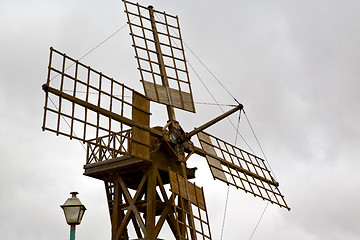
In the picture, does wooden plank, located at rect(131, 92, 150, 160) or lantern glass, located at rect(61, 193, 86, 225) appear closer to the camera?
lantern glass, located at rect(61, 193, 86, 225)

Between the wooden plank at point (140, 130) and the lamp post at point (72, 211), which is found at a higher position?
the wooden plank at point (140, 130)

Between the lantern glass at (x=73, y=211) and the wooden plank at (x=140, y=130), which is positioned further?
the wooden plank at (x=140, y=130)

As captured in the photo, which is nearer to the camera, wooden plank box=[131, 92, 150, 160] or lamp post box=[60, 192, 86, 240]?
lamp post box=[60, 192, 86, 240]

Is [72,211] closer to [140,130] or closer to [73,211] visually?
[73,211]

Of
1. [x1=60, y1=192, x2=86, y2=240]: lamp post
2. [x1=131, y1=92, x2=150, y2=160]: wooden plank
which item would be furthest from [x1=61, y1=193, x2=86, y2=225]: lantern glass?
[x1=131, y1=92, x2=150, y2=160]: wooden plank

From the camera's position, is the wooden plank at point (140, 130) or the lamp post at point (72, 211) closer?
the lamp post at point (72, 211)

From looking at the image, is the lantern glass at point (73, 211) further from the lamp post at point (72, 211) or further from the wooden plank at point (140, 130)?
the wooden plank at point (140, 130)

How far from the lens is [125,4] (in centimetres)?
1573

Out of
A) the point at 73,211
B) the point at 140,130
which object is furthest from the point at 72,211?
the point at 140,130

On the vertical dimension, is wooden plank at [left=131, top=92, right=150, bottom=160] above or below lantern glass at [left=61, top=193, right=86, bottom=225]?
above

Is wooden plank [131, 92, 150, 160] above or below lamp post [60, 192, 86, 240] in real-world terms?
above

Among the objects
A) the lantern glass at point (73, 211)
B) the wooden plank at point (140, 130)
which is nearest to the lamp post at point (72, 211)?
the lantern glass at point (73, 211)

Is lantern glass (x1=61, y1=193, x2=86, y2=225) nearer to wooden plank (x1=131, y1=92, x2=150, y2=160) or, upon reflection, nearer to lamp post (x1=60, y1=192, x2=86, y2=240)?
lamp post (x1=60, y1=192, x2=86, y2=240)

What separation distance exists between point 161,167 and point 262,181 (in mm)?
4068
